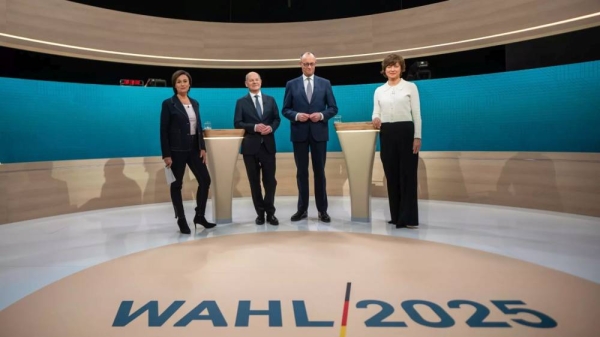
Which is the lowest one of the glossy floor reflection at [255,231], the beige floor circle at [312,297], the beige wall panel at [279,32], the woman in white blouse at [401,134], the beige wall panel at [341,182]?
the glossy floor reflection at [255,231]

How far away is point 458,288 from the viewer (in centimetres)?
231

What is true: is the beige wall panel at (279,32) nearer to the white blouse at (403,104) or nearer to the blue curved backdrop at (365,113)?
the blue curved backdrop at (365,113)

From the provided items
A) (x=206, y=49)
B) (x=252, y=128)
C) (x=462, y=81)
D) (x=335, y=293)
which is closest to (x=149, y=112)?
(x=206, y=49)

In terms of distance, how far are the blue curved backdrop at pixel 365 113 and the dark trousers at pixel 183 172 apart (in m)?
2.47

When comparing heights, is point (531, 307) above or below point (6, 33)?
below

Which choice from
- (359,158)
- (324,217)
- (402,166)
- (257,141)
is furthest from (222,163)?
(402,166)

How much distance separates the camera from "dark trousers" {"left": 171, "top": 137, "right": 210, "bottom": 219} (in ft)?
12.7

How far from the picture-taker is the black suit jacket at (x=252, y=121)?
4320mm

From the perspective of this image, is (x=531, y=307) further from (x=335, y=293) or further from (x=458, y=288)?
(x=335, y=293)

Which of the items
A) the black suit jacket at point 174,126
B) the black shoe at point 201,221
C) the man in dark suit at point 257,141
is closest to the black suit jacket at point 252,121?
the man in dark suit at point 257,141

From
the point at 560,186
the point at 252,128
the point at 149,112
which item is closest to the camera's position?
the point at 252,128

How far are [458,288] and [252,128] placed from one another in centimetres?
258

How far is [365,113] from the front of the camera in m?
6.86

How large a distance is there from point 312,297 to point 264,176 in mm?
2332
